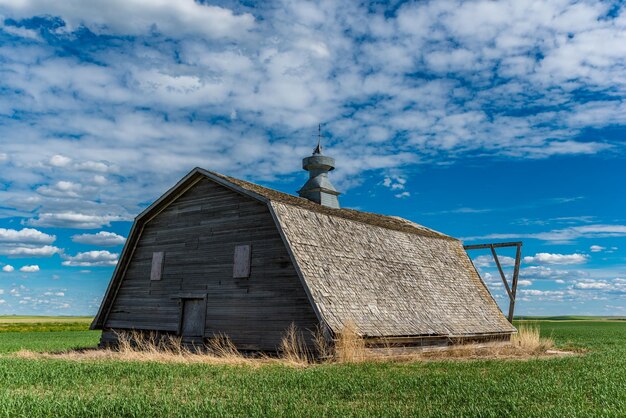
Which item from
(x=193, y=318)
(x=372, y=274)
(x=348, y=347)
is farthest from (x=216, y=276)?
(x=348, y=347)

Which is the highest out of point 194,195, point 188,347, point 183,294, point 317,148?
point 317,148

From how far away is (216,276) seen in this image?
64.4ft

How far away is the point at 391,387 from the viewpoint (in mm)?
10453

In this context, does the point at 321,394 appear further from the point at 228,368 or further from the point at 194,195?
the point at 194,195

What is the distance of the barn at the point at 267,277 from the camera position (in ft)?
57.9

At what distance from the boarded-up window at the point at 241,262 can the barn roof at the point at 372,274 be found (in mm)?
1861

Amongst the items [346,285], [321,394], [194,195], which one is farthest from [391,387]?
[194,195]

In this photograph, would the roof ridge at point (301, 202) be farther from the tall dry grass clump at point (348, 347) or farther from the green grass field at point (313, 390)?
the green grass field at point (313, 390)

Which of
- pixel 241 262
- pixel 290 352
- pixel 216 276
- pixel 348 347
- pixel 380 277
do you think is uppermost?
pixel 241 262

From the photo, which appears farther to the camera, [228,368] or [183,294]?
[183,294]

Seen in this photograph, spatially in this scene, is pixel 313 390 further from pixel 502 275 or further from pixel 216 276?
pixel 502 275

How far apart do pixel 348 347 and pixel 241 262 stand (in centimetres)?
525

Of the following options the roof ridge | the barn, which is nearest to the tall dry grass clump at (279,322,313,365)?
the barn

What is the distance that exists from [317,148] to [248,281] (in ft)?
44.0
